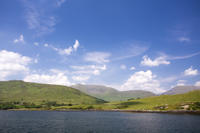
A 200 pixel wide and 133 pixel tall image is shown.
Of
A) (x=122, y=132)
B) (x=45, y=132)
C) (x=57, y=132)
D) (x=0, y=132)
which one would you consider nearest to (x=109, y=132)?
(x=122, y=132)

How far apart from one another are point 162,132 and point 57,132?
51237 mm

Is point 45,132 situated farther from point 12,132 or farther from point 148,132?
point 148,132

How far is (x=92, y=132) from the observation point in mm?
79875

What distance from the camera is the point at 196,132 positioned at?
7906cm

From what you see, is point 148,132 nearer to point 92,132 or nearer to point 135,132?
point 135,132

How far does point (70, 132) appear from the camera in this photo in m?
80.3

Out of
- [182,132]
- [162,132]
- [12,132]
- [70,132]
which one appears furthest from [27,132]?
[182,132]

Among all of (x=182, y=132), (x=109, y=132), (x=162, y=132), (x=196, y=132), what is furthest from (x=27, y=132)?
(x=196, y=132)

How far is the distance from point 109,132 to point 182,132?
3516 cm

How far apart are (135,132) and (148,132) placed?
21.6 ft

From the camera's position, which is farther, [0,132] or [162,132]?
[162,132]

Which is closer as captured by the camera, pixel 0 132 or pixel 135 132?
pixel 0 132

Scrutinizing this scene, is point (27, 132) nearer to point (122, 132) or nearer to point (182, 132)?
point (122, 132)

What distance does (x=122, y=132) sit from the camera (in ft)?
265
